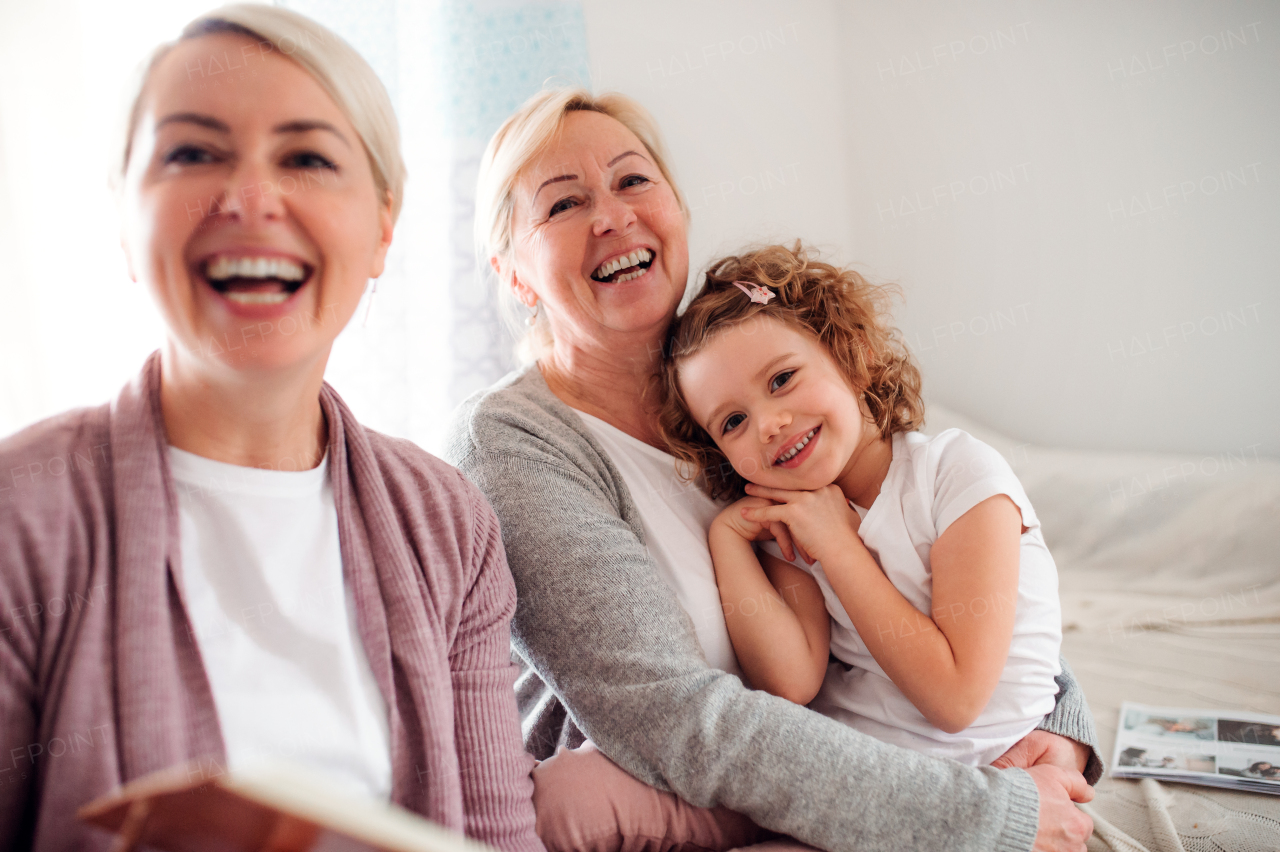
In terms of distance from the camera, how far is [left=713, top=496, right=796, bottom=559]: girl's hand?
136 cm

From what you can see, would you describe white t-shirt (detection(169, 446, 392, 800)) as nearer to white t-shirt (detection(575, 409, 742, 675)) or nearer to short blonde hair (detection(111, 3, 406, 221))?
short blonde hair (detection(111, 3, 406, 221))

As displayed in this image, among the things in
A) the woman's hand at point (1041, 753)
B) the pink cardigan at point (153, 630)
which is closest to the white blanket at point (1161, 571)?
the woman's hand at point (1041, 753)

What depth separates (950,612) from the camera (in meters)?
1.19

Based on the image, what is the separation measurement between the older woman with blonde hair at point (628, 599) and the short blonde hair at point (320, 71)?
442 millimetres

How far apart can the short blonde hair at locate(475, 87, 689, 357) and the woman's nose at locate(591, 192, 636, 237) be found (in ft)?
0.44

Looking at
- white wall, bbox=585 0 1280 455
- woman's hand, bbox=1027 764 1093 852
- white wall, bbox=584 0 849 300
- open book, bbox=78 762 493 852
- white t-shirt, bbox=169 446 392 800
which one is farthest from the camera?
white wall, bbox=584 0 849 300

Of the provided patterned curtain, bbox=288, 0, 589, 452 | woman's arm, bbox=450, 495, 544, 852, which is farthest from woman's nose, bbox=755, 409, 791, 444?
patterned curtain, bbox=288, 0, 589, 452

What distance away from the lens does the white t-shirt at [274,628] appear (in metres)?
0.84

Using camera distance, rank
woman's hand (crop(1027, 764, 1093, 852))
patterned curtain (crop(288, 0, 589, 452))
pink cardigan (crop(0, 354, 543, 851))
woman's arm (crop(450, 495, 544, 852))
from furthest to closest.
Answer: patterned curtain (crop(288, 0, 589, 452)) < woman's hand (crop(1027, 764, 1093, 852)) < woman's arm (crop(450, 495, 544, 852)) < pink cardigan (crop(0, 354, 543, 851))

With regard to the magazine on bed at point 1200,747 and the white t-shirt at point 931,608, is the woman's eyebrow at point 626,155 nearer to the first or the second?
the white t-shirt at point 931,608

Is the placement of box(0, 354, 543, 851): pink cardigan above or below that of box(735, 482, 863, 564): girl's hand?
above

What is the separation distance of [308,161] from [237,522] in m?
0.37

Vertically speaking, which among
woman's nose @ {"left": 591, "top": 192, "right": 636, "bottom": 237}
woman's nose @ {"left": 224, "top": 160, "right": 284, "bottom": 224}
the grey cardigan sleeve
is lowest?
the grey cardigan sleeve

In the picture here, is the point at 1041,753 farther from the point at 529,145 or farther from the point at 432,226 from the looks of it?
the point at 432,226
